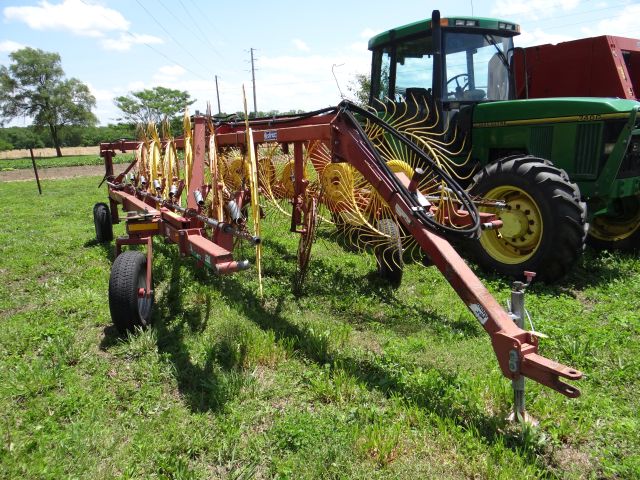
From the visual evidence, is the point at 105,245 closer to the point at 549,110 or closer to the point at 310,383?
the point at 310,383

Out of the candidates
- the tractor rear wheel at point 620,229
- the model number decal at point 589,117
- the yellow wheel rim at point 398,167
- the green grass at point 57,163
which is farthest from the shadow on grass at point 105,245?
the green grass at point 57,163

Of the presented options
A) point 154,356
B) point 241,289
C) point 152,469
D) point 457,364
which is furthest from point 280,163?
point 152,469

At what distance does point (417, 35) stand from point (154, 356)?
4.27 m

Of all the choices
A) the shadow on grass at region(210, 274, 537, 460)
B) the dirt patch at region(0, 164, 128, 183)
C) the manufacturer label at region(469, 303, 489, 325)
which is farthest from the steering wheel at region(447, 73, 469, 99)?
the dirt patch at region(0, 164, 128, 183)

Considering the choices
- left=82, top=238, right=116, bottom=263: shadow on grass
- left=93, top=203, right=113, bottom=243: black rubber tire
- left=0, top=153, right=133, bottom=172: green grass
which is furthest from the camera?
left=0, top=153, right=133, bottom=172: green grass

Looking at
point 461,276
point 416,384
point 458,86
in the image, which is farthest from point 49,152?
point 461,276

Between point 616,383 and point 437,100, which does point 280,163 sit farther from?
point 616,383

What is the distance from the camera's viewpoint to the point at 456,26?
5.09m

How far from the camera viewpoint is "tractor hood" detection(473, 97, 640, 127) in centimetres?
445

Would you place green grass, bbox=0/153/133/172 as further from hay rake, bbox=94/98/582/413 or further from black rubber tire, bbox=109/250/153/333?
black rubber tire, bbox=109/250/153/333

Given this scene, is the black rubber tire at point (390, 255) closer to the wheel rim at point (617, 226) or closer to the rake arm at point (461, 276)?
the rake arm at point (461, 276)

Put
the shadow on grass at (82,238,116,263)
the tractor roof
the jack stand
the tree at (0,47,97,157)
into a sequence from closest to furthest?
the jack stand, the tractor roof, the shadow on grass at (82,238,116,263), the tree at (0,47,97,157)

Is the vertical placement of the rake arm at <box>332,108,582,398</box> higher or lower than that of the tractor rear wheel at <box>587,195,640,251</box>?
higher

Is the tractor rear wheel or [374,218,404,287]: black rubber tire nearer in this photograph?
[374,218,404,287]: black rubber tire
